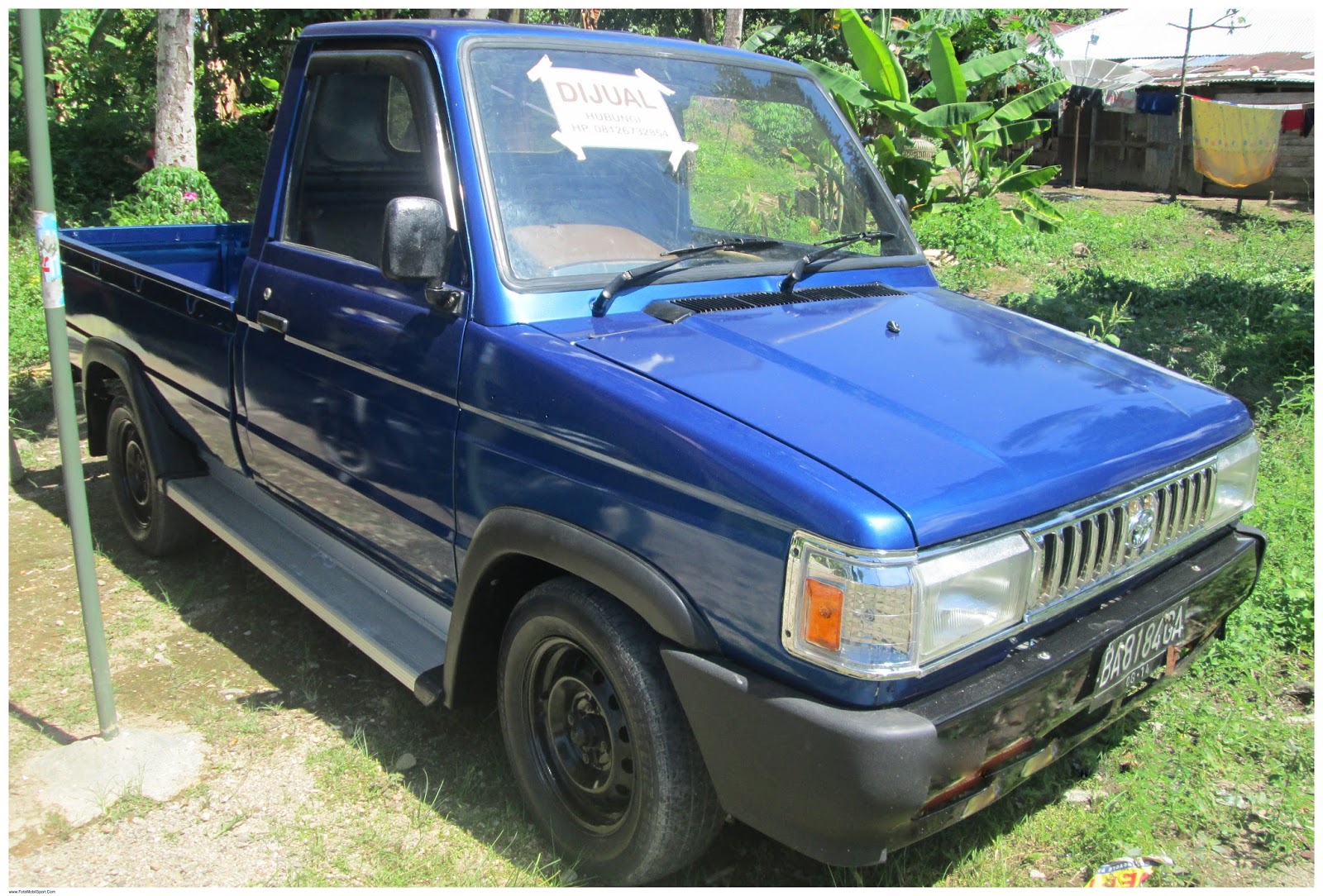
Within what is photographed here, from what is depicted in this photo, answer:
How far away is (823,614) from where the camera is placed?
2.17 meters

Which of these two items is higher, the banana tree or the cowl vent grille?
the banana tree

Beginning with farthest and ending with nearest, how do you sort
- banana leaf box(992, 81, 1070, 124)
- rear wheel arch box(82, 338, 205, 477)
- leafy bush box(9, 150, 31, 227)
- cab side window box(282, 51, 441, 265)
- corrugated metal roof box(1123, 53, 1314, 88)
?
corrugated metal roof box(1123, 53, 1314, 88) < leafy bush box(9, 150, 31, 227) < banana leaf box(992, 81, 1070, 124) < rear wheel arch box(82, 338, 205, 477) < cab side window box(282, 51, 441, 265)

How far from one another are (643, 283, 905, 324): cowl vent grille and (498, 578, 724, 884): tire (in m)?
0.80

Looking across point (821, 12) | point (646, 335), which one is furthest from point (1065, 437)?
point (821, 12)

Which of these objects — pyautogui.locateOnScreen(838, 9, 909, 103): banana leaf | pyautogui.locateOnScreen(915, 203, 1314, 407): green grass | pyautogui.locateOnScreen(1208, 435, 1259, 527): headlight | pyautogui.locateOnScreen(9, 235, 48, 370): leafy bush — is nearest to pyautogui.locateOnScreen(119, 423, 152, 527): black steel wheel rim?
pyautogui.locateOnScreen(9, 235, 48, 370): leafy bush

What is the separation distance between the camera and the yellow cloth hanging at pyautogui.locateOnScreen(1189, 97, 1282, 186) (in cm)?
1645

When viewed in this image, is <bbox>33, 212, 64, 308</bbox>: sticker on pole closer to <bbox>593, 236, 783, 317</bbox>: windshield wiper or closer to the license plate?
<bbox>593, 236, 783, 317</bbox>: windshield wiper

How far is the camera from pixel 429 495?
3.07 m

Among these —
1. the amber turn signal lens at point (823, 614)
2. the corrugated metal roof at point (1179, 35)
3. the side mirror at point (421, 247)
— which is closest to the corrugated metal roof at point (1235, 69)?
the corrugated metal roof at point (1179, 35)

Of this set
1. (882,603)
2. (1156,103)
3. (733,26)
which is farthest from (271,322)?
(1156,103)

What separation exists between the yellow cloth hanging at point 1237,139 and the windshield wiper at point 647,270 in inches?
635

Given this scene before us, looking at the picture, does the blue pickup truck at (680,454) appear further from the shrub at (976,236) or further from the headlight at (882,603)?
the shrub at (976,236)

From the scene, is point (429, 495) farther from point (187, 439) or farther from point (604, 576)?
point (187, 439)

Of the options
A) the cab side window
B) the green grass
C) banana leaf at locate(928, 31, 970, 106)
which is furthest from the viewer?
banana leaf at locate(928, 31, 970, 106)
